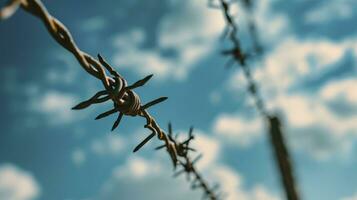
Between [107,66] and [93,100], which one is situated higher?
Answer: [107,66]

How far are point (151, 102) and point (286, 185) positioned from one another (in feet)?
17.1

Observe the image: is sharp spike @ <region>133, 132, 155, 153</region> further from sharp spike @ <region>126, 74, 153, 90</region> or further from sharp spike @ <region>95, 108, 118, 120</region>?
sharp spike @ <region>126, 74, 153, 90</region>

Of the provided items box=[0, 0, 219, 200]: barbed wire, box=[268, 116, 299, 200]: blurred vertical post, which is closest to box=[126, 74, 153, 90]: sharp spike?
box=[0, 0, 219, 200]: barbed wire

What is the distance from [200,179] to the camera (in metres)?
3.85

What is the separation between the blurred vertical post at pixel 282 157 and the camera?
7.00 metres

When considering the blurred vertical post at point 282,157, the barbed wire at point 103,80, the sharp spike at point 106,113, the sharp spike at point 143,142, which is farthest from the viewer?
the blurred vertical post at point 282,157

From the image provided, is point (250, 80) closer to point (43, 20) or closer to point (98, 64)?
point (98, 64)

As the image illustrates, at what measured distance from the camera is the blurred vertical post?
7004mm

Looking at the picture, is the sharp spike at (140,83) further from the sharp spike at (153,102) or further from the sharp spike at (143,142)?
the sharp spike at (143,142)

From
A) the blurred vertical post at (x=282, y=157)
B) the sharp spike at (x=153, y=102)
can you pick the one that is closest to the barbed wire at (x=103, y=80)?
the sharp spike at (x=153, y=102)

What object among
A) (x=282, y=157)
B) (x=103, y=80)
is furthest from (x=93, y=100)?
(x=282, y=157)

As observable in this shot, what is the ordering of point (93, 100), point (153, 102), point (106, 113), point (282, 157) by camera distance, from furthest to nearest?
point (282, 157), point (153, 102), point (106, 113), point (93, 100)

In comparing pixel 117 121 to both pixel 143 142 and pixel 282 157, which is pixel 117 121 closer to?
pixel 143 142

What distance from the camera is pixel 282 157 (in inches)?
286
